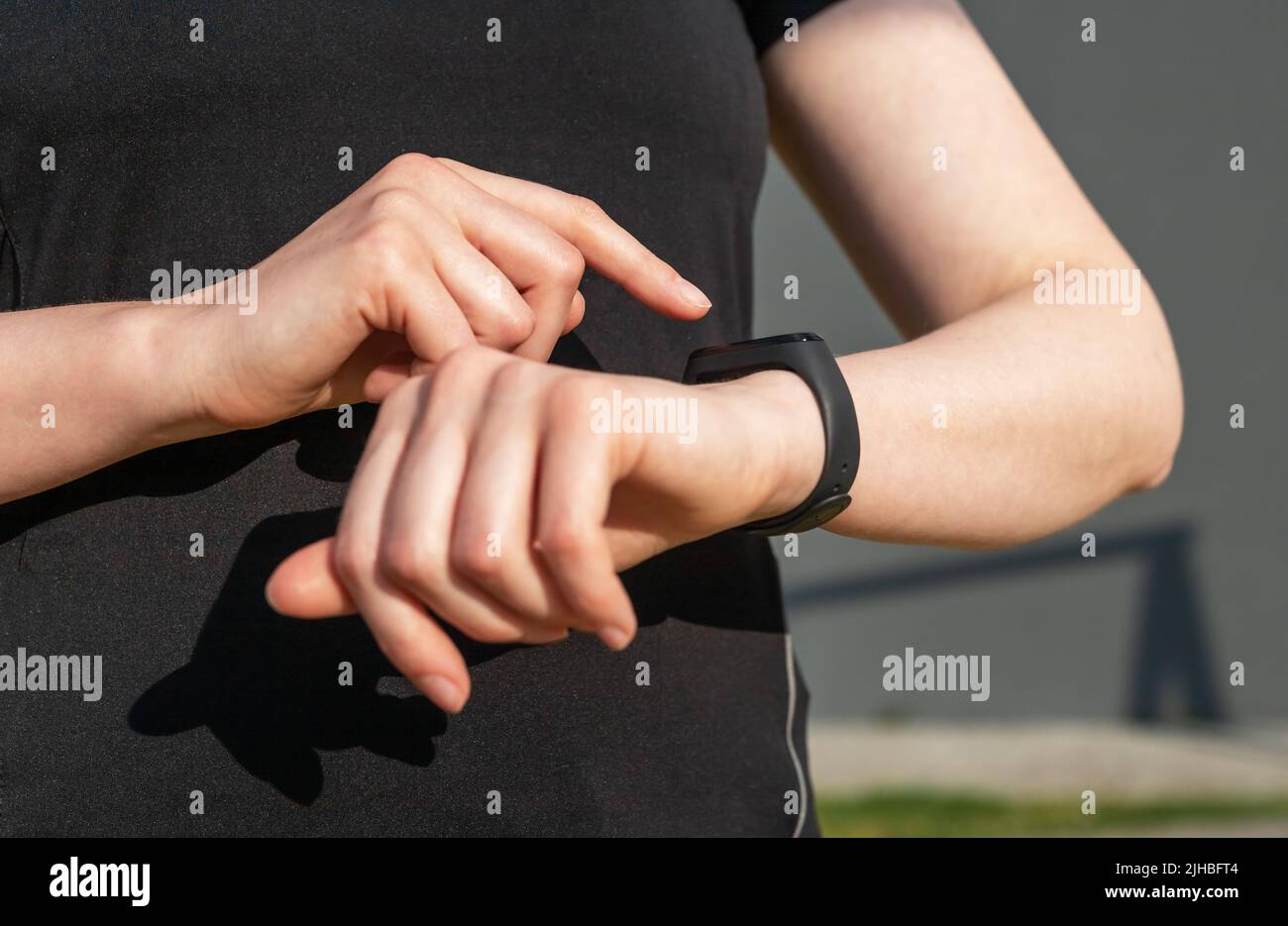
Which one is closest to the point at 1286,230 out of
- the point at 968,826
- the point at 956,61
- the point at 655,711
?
the point at 968,826

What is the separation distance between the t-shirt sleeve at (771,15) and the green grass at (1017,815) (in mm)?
3687

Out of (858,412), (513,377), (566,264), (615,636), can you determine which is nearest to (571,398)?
(513,377)

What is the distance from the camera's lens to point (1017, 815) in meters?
4.67

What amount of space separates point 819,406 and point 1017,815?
4.31m

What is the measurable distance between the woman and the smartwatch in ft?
0.05

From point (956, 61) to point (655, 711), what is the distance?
34.0 inches

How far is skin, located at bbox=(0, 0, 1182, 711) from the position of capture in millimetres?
694

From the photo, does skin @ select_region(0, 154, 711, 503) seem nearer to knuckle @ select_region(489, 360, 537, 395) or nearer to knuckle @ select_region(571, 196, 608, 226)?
knuckle @ select_region(571, 196, 608, 226)

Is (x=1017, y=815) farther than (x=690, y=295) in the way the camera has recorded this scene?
Yes

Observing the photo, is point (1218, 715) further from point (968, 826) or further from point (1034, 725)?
point (968, 826)

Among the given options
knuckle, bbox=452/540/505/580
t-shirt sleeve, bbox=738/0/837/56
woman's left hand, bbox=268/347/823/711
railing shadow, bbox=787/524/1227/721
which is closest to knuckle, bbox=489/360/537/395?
woman's left hand, bbox=268/347/823/711

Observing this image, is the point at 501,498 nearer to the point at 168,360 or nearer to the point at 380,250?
the point at 380,250

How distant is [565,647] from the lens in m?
1.09

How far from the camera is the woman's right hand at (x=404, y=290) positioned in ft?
2.78
